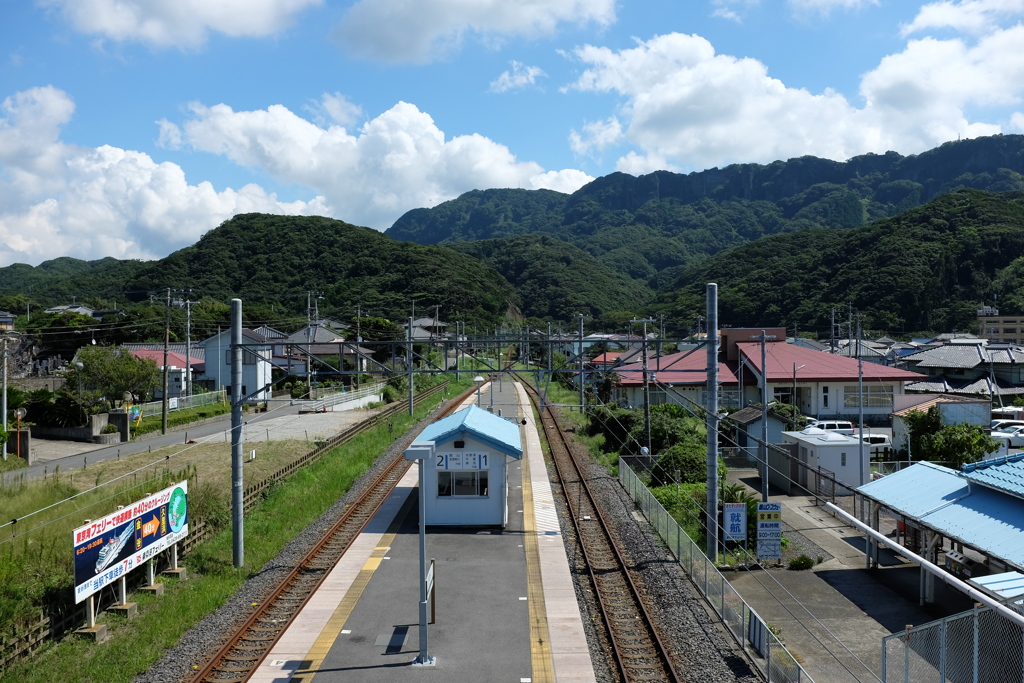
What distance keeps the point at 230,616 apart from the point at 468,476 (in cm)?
681

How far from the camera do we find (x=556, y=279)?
121188 millimetres

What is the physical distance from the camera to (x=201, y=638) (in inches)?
419

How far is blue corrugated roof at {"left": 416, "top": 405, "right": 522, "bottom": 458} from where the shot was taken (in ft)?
54.7

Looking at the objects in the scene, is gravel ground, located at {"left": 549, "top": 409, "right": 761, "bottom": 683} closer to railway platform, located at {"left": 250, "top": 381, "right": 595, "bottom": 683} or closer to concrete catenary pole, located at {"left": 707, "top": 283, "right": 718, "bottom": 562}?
railway platform, located at {"left": 250, "top": 381, "right": 595, "bottom": 683}

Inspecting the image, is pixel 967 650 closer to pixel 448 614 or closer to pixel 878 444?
pixel 448 614

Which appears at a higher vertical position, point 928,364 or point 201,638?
point 928,364

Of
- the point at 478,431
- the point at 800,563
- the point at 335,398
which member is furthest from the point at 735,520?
the point at 335,398

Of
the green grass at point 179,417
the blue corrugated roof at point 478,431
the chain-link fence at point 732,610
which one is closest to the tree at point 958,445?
the chain-link fence at point 732,610

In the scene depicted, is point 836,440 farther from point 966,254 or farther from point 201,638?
point 966,254

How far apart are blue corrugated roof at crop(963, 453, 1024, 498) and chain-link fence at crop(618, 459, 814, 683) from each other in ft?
17.3

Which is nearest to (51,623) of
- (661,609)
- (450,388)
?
(661,609)

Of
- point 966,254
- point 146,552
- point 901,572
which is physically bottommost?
point 901,572

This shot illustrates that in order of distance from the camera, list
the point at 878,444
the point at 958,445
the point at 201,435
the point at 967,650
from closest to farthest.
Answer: the point at 967,650, the point at 958,445, the point at 878,444, the point at 201,435

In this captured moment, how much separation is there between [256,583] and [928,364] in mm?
50500
